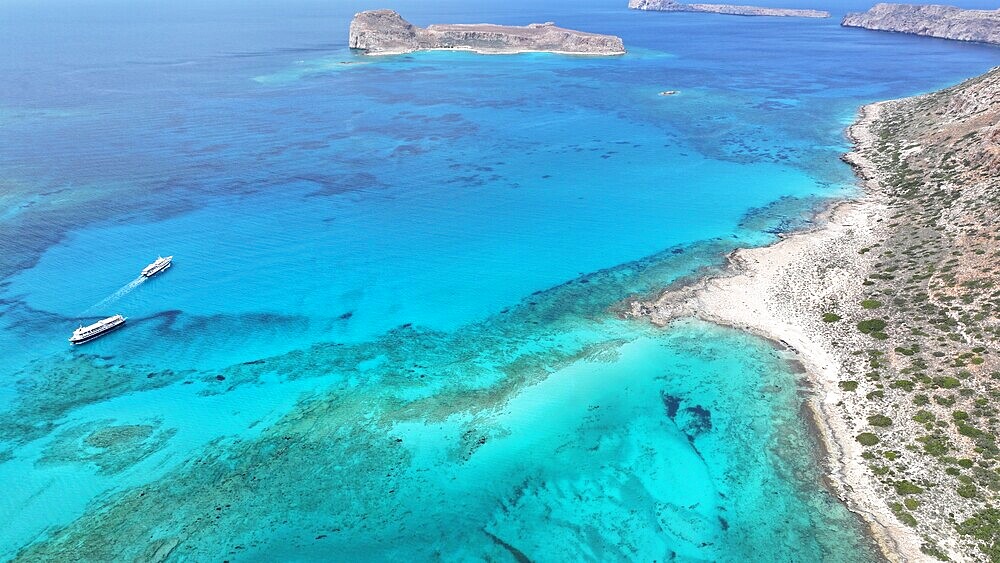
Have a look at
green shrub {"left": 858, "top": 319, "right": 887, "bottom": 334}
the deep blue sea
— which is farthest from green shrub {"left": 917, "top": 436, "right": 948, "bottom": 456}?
green shrub {"left": 858, "top": 319, "right": 887, "bottom": 334}

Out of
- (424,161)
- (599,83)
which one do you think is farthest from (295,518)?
(599,83)

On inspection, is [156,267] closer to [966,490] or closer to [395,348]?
[395,348]

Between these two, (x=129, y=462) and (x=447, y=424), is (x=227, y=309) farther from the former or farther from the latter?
(x=447, y=424)

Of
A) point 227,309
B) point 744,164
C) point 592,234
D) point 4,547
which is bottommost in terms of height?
point 4,547

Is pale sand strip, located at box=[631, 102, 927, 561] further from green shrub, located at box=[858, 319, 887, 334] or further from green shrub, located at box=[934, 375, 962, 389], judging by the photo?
green shrub, located at box=[934, 375, 962, 389]

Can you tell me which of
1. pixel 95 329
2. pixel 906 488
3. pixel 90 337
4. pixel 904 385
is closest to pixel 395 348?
pixel 95 329
